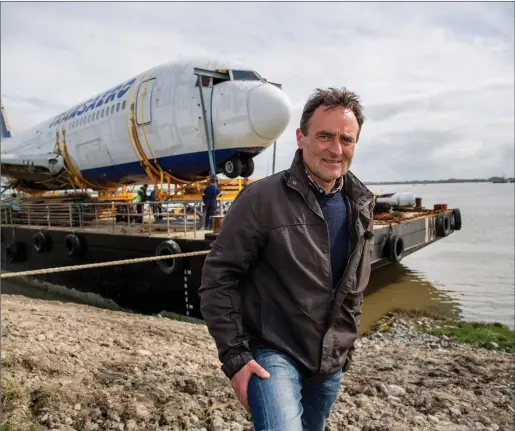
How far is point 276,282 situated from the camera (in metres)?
1.90

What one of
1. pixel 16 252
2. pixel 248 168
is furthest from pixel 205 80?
pixel 16 252

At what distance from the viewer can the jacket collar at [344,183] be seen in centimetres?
193

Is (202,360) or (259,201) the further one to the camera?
(202,360)

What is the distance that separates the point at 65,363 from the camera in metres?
4.34

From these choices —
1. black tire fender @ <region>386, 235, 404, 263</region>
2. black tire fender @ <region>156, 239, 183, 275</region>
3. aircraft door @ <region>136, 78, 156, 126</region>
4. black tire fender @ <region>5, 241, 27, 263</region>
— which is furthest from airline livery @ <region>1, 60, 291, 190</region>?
black tire fender @ <region>386, 235, 404, 263</region>

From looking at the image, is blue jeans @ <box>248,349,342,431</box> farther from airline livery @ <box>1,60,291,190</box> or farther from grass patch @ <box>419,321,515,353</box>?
airline livery @ <box>1,60,291,190</box>

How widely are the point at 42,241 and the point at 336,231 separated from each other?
42.6ft

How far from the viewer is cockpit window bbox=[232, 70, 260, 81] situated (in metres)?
10.7

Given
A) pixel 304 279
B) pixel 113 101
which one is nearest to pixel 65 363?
pixel 304 279

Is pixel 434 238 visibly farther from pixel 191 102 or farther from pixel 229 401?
pixel 229 401

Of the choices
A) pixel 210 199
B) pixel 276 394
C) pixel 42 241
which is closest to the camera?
pixel 276 394

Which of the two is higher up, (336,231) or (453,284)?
(336,231)

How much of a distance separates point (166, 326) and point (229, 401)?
11.0ft

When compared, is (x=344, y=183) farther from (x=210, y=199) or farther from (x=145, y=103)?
(x=145, y=103)
